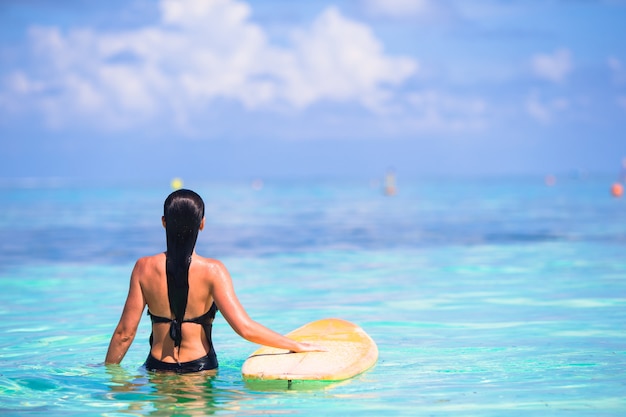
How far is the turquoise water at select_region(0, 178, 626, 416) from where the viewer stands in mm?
5809

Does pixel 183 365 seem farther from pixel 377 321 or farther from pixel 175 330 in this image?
pixel 377 321

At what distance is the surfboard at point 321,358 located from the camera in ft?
19.8

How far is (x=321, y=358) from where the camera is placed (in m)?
6.23

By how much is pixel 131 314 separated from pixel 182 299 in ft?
1.19

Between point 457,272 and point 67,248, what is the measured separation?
9979 millimetres

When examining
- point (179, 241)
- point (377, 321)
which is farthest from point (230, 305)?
point (377, 321)

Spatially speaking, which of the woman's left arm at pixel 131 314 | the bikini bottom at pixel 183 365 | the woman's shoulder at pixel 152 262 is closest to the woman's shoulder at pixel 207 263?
the woman's shoulder at pixel 152 262

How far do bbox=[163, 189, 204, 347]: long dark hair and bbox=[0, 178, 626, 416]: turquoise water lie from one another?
545 millimetres

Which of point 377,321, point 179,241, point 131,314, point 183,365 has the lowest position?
point 183,365

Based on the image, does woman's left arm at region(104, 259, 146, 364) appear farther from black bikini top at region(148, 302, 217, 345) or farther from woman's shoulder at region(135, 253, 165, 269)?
black bikini top at region(148, 302, 217, 345)

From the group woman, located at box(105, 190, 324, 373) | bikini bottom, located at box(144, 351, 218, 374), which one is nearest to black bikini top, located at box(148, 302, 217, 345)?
woman, located at box(105, 190, 324, 373)

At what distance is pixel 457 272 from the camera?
14.5 meters

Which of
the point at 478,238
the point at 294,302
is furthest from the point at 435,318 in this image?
the point at 478,238

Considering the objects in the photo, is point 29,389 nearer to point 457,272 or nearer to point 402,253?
point 457,272
